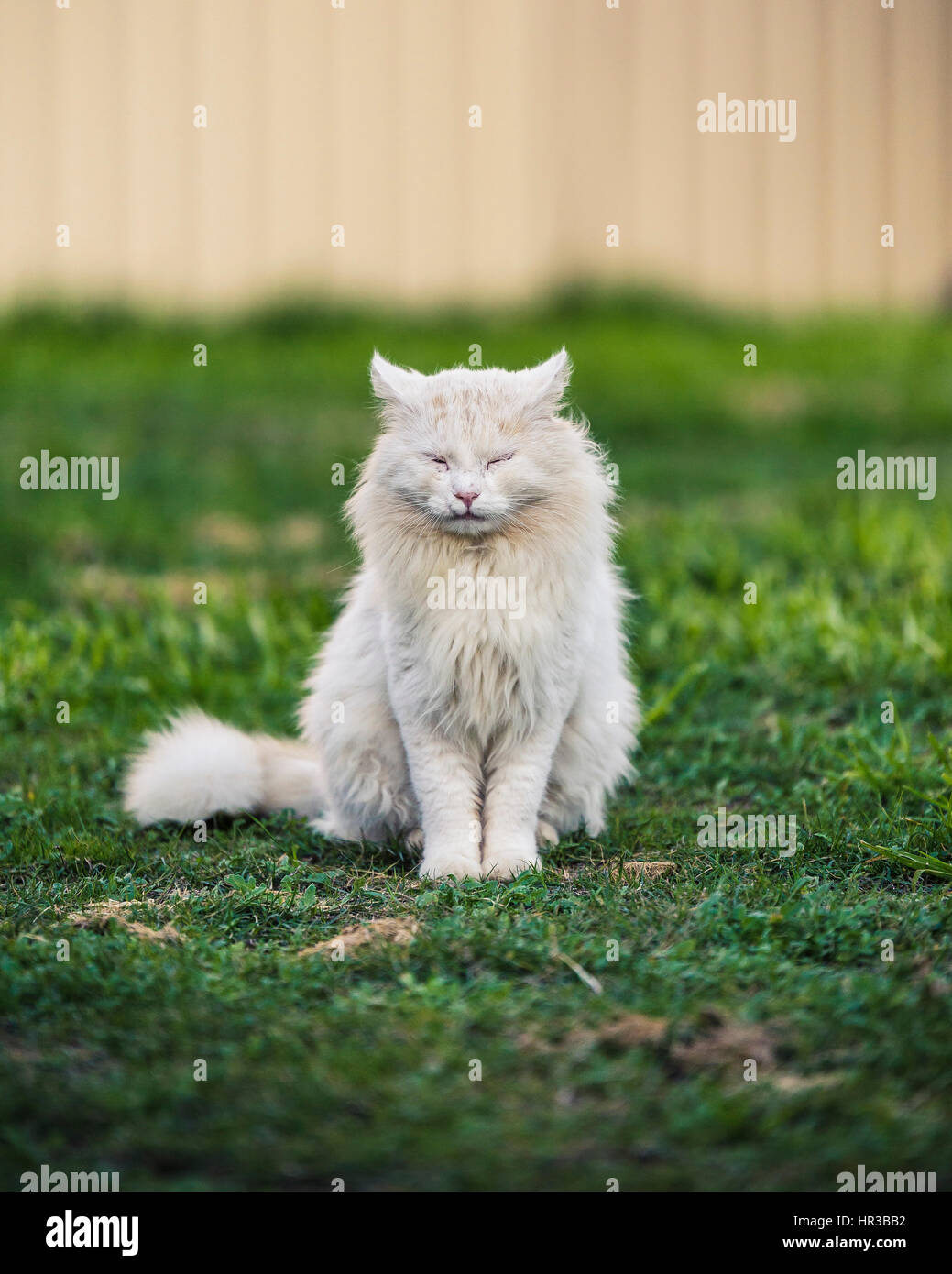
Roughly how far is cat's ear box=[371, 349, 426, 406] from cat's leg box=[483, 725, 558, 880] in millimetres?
931

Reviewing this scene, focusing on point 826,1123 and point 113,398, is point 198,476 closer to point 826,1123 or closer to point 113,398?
point 113,398

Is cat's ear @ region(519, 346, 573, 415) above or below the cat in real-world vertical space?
above

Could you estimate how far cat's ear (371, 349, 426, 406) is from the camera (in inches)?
134

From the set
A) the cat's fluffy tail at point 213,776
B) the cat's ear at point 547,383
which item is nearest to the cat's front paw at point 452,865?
the cat's fluffy tail at point 213,776

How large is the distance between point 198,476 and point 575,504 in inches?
185

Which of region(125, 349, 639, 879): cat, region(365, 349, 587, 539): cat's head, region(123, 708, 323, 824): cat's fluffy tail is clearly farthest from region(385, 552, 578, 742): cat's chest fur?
region(123, 708, 323, 824): cat's fluffy tail

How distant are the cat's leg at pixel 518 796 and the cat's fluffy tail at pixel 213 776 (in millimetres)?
655

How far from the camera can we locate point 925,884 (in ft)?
10.9

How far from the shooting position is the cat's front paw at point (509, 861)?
3.33 m

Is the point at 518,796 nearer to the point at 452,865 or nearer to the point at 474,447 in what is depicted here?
the point at 452,865

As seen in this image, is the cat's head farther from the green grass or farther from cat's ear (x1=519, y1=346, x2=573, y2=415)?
the green grass

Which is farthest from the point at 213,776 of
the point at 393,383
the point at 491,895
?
the point at 393,383

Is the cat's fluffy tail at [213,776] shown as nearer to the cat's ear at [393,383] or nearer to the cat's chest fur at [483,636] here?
the cat's chest fur at [483,636]
